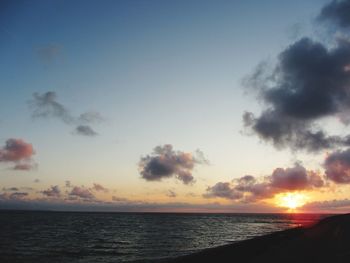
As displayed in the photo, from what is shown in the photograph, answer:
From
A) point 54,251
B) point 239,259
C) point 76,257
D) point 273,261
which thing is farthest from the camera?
point 54,251

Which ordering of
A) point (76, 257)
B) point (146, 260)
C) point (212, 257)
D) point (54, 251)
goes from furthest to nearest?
point (54, 251), point (76, 257), point (146, 260), point (212, 257)

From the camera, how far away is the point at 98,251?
4538 cm

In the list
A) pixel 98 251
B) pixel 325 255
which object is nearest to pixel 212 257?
pixel 325 255

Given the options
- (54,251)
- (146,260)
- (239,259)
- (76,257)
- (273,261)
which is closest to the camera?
(273,261)

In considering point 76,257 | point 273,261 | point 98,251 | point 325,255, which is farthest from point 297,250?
point 98,251

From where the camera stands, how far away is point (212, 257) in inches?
1231

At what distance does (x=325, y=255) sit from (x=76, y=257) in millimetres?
24956

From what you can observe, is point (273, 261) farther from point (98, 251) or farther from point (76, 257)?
point (98, 251)

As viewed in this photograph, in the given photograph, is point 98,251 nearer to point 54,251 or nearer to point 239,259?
point 54,251

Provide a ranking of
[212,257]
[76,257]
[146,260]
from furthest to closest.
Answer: [76,257]
[146,260]
[212,257]

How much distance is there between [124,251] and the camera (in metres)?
45.2

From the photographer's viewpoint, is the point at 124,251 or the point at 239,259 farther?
the point at 124,251

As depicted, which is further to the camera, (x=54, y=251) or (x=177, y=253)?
(x=54, y=251)

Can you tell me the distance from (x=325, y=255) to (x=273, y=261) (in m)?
3.72
